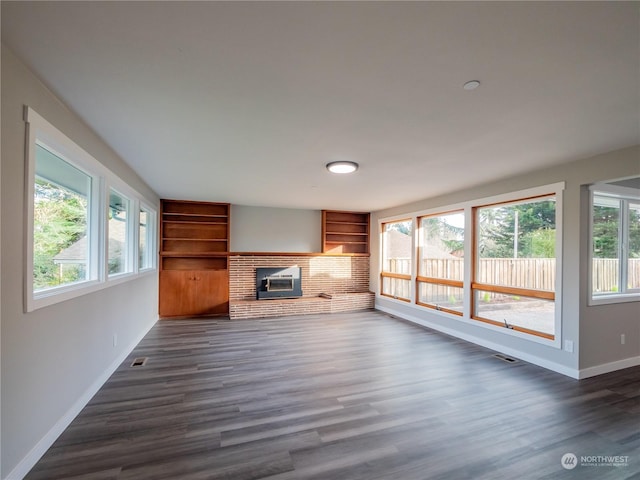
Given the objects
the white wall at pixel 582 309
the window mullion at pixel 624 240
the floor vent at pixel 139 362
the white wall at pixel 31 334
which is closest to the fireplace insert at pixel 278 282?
the floor vent at pixel 139 362

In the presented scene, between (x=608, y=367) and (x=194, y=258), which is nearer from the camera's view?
(x=608, y=367)

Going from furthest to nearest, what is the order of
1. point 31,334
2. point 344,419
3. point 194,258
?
point 194,258, point 344,419, point 31,334

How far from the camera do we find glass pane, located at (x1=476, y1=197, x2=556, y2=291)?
12.3ft

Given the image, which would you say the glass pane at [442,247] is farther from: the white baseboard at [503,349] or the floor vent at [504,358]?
the floor vent at [504,358]

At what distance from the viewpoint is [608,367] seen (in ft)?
11.3

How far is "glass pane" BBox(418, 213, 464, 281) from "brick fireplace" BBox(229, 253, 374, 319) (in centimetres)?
192

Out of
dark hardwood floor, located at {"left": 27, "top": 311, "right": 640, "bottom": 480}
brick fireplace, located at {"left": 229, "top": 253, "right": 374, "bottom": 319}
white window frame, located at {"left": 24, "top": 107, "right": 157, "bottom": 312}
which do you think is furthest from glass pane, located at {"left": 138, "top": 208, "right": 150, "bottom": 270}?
dark hardwood floor, located at {"left": 27, "top": 311, "right": 640, "bottom": 480}

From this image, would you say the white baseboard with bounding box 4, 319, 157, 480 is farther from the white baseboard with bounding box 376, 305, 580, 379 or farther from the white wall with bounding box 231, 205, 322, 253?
the white baseboard with bounding box 376, 305, 580, 379

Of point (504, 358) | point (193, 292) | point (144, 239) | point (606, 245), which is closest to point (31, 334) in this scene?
point (144, 239)

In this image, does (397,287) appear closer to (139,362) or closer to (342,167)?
(342,167)

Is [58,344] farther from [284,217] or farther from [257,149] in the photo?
[284,217]

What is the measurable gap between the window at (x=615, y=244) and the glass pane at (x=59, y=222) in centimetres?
518

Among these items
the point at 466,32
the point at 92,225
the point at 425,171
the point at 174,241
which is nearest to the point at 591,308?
the point at 425,171

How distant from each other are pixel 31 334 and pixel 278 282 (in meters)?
5.08
